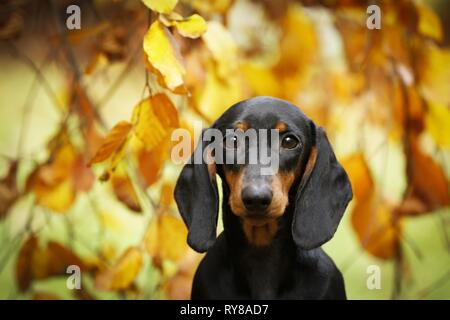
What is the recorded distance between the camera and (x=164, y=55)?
8.63ft

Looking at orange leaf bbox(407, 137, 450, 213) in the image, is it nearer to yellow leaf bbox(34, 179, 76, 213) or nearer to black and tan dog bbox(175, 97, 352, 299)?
black and tan dog bbox(175, 97, 352, 299)

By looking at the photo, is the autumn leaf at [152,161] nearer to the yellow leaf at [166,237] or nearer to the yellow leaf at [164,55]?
the yellow leaf at [166,237]

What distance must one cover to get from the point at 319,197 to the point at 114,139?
2.54ft

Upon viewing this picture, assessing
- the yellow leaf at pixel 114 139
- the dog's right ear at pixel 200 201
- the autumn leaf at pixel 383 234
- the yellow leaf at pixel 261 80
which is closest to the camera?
the dog's right ear at pixel 200 201

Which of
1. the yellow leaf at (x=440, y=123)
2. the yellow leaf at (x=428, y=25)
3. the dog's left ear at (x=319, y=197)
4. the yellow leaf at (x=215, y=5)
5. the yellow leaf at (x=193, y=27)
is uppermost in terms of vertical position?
the yellow leaf at (x=215, y=5)

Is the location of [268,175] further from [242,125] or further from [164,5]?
[164,5]

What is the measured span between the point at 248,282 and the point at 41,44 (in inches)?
110

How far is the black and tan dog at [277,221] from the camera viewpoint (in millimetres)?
2645

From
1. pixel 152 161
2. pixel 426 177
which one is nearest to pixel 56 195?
pixel 152 161

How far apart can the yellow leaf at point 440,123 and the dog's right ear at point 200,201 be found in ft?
4.03

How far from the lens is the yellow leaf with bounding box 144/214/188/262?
Result: 326 cm

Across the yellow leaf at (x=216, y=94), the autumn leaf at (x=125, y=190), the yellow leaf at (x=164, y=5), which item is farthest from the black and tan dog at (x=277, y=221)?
the autumn leaf at (x=125, y=190)

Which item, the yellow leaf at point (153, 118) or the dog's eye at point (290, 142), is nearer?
the dog's eye at point (290, 142)

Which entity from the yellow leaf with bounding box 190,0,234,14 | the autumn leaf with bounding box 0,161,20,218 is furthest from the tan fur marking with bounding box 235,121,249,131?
the autumn leaf with bounding box 0,161,20,218
